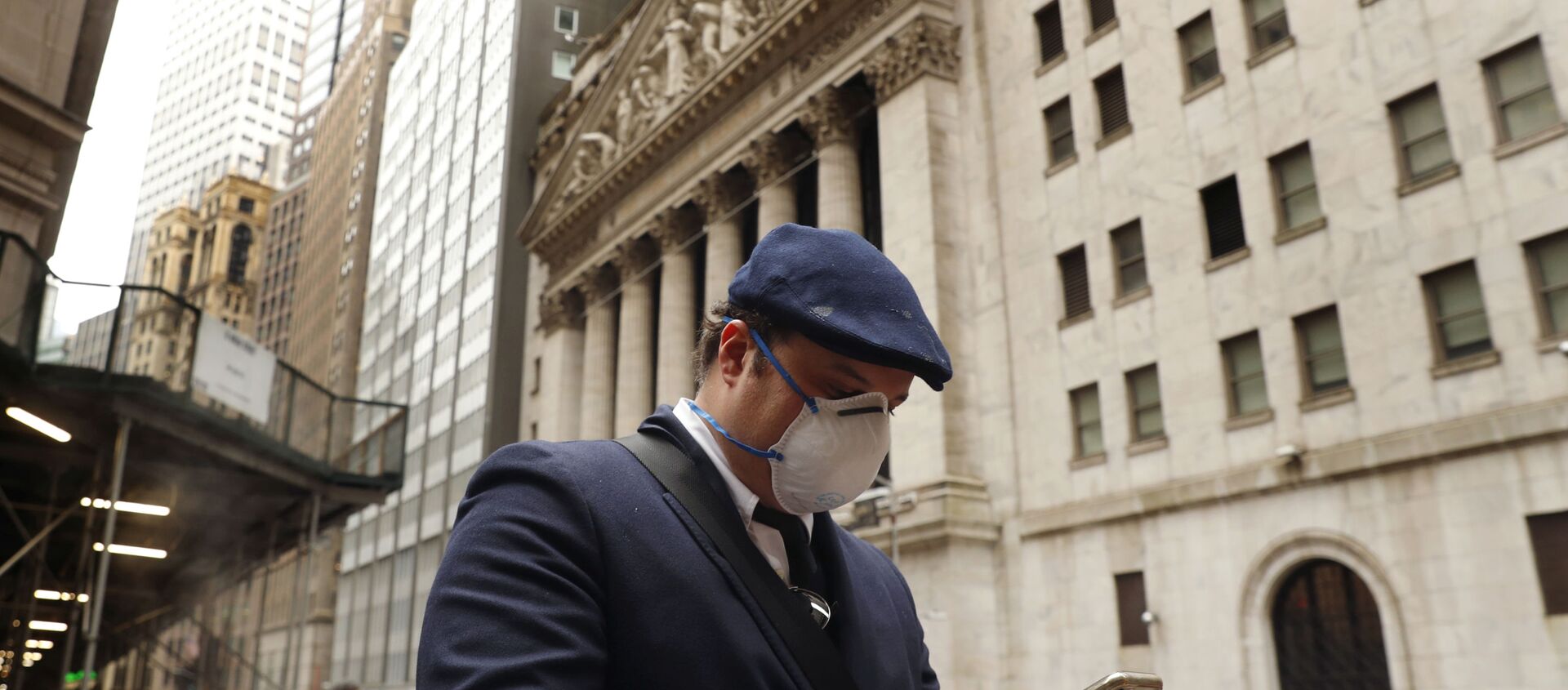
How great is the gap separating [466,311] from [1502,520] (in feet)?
174

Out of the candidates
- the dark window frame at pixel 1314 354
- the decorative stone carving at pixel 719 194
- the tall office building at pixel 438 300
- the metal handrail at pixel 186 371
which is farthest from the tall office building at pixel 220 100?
the dark window frame at pixel 1314 354

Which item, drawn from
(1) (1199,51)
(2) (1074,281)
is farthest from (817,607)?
(2) (1074,281)

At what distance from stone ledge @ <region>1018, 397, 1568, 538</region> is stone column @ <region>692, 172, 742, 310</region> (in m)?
16.5

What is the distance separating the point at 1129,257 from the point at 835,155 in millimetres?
11099

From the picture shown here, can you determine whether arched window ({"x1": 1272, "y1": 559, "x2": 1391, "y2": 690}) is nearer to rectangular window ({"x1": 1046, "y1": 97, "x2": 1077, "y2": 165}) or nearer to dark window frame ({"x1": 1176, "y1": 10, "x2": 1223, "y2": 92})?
dark window frame ({"x1": 1176, "y1": 10, "x2": 1223, "y2": 92})

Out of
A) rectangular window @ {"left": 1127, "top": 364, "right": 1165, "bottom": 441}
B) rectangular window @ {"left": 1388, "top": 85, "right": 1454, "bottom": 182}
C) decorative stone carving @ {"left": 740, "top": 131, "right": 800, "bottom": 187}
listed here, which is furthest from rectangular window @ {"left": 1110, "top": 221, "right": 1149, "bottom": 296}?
decorative stone carving @ {"left": 740, "top": 131, "right": 800, "bottom": 187}

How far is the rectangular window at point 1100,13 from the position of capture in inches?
1066

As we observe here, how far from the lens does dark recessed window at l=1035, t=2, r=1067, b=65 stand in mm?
28484

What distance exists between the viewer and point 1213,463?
22.5 meters

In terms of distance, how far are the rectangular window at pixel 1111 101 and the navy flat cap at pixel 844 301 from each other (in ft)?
82.0

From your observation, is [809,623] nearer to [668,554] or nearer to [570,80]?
[668,554]

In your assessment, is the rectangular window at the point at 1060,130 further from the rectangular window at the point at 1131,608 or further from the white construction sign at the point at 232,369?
the white construction sign at the point at 232,369

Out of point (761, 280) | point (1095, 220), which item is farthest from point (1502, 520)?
point (761, 280)

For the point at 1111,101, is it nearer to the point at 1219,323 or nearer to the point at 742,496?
the point at 1219,323
